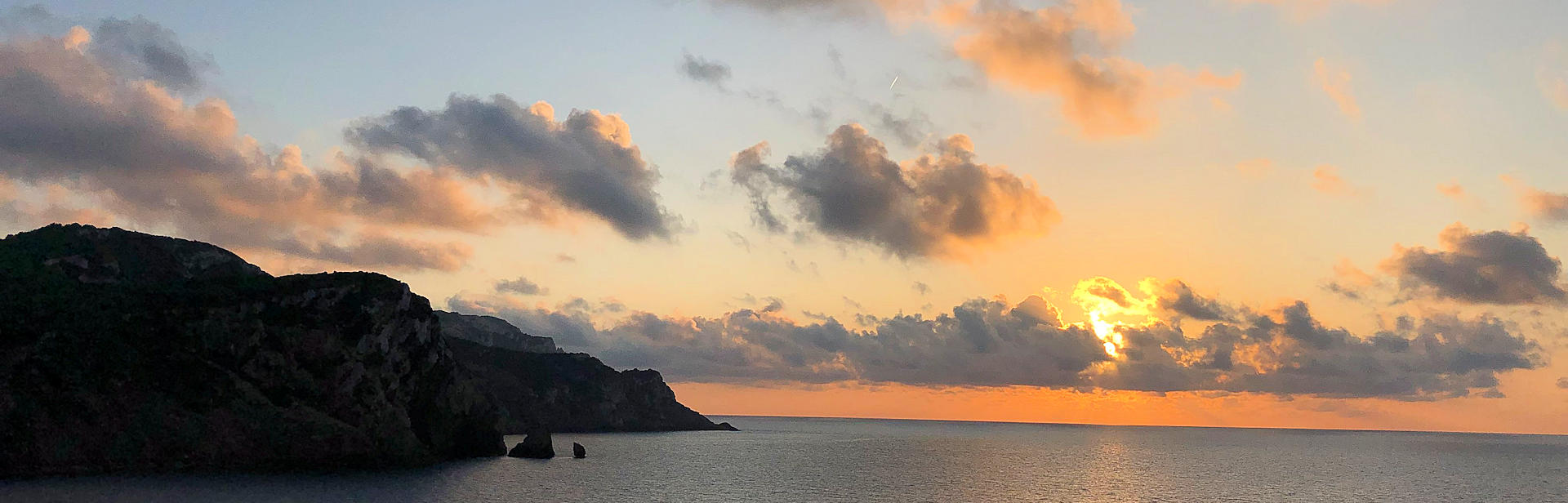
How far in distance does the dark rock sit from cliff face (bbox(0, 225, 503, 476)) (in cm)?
1880

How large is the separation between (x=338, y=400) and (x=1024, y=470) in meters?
119

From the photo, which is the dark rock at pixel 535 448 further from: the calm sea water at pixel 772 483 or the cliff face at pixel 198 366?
the cliff face at pixel 198 366

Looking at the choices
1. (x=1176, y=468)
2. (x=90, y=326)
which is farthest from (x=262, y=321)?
(x=1176, y=468)

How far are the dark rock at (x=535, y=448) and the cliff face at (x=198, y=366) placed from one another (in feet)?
61.7

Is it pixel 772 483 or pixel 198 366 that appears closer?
pixel 198 366

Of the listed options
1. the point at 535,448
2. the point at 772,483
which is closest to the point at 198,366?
the point at 535,448

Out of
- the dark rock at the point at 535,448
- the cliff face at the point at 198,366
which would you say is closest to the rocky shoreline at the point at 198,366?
the cliff face at the point at 198,366

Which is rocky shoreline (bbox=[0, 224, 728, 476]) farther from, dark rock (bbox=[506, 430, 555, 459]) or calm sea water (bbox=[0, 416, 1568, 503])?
dark rock (bbox=[506, 430, 555, 459])

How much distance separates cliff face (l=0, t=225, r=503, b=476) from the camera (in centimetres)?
10950

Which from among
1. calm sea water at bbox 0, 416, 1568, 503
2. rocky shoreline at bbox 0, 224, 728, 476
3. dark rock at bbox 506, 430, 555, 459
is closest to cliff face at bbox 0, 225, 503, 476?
rocky shoreline at bbox 0, 224, 728, 476

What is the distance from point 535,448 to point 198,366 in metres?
58.6

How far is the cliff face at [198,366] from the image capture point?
110 m

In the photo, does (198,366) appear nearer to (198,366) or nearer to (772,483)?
(198,366)

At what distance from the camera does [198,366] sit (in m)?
120
